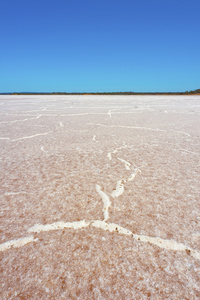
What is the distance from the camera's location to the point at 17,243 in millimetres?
562

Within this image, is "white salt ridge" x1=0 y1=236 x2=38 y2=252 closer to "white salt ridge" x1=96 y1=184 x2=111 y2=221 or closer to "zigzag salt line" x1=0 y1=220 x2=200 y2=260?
"zigzag salt line" x1=0 y1=220 x2=200 y2=260

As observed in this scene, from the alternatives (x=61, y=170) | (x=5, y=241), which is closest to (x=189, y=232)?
(x=5, y=241)

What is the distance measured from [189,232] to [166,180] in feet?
1.12

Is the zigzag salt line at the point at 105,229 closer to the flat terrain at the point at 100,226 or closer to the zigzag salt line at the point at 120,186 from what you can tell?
the flat terrain at the point at 100,226

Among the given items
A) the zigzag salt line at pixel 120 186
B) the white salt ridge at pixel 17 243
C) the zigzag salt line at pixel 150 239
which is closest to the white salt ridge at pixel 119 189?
the zigzag salt line at pixel 120 186

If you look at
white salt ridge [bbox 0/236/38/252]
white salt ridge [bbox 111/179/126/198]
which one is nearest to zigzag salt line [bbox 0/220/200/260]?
white salt ridge [bbox 0/236/38/252]

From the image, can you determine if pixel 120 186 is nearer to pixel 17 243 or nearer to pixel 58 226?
pixel 58 226

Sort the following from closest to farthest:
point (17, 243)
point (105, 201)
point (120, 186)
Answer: point (17, 243) < point (105, 201) < point (120, 186)

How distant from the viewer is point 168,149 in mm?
1370

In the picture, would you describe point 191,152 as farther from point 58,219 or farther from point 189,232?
point 58,219

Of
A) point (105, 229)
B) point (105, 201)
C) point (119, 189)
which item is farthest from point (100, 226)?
point (119, 189)

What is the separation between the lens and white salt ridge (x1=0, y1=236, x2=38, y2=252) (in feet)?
1.81

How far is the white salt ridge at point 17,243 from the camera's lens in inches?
21.7

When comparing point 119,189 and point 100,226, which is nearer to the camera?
point 100,226
